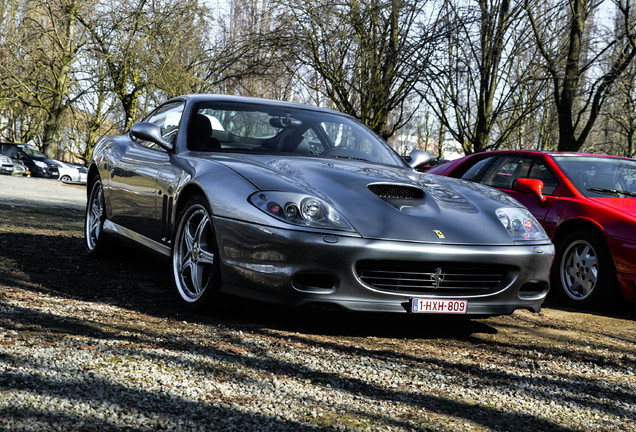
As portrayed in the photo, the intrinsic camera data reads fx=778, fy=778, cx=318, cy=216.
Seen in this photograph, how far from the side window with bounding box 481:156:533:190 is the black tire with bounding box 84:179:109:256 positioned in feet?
12.3

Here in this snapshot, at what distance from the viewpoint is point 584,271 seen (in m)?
6.39

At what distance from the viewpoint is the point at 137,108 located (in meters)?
32.7

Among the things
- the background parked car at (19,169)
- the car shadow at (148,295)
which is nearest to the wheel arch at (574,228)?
the car shadow at (148,295)

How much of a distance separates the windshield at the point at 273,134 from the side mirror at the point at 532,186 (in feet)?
5.04

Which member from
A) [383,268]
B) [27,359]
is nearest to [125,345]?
[27,359]

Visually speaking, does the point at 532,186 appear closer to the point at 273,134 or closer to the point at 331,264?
the point at 273,134

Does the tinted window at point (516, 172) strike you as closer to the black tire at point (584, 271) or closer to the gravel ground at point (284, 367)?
the black tire at point (584, 271)

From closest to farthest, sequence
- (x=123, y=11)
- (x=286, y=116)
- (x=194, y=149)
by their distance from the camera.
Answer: (x=194, y=149) < (x=286, y=116) < (x=123, y=11)

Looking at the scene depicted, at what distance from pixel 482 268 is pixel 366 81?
1399 centimetres

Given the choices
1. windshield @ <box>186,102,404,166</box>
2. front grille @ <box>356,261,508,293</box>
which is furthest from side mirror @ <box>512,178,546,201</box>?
front grille @ <box>356,261,508,293</box>

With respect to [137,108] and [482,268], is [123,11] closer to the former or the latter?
[137,108]

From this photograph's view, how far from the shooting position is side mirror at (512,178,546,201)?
22.6 ft

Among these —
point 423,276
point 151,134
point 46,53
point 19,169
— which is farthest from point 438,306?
point 19,169

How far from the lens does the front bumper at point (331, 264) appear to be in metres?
4.12
